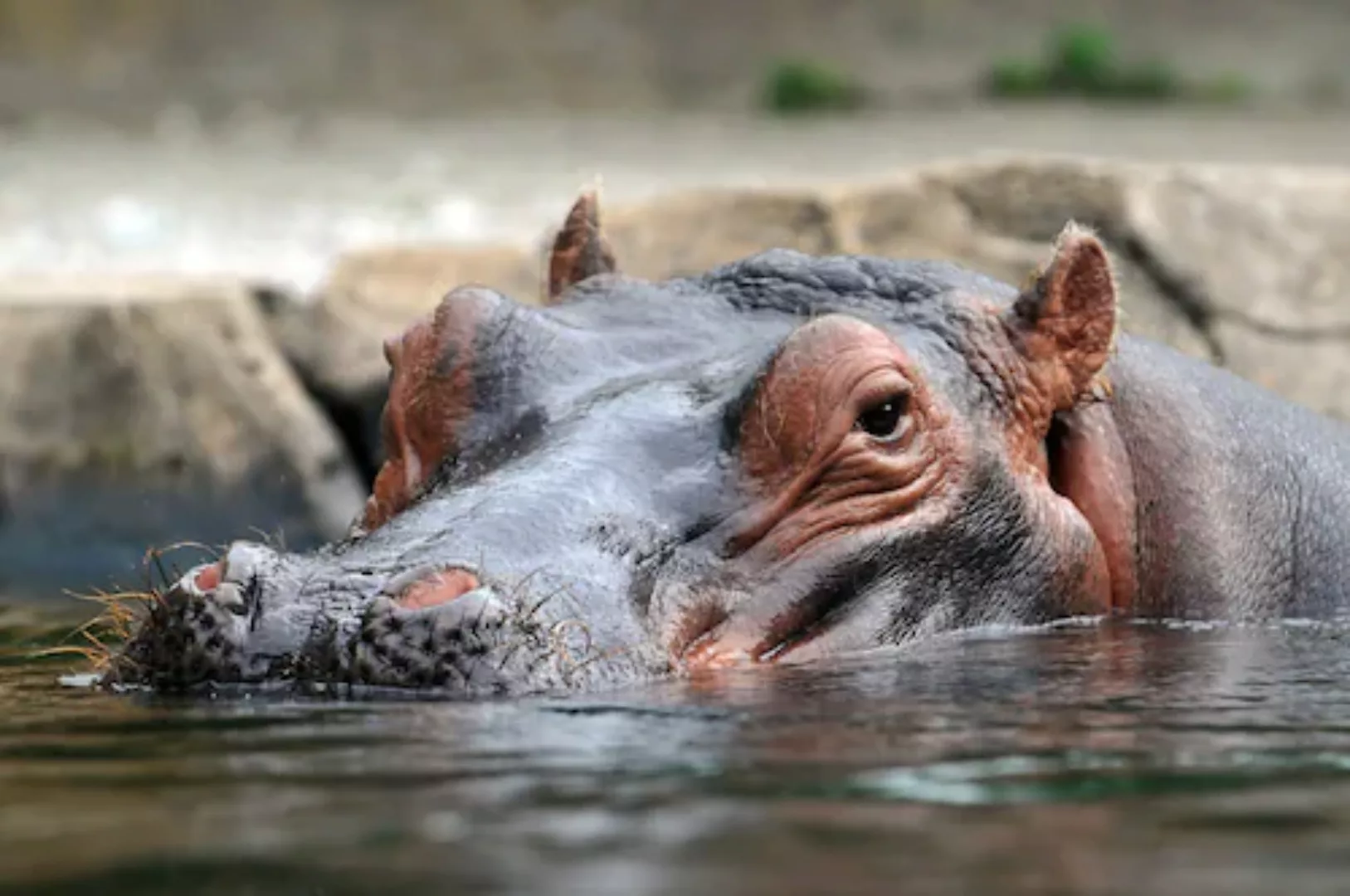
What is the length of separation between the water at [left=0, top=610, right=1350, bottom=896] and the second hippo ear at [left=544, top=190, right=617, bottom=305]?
1670 millimetres

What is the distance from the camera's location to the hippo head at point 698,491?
3.91 meters

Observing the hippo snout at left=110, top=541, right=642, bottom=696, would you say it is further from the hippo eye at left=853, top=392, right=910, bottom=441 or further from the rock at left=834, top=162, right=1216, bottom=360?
the rock at left=834, top=162, right=1216, bottom=360

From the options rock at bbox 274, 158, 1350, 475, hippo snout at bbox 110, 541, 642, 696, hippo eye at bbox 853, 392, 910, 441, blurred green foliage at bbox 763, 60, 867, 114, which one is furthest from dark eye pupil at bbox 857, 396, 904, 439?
blurred green foliage at bbox 763, 60, 867, 114

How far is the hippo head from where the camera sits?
3906mm

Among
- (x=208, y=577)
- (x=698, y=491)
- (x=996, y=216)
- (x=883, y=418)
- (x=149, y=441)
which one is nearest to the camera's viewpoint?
(x=208, y=577)

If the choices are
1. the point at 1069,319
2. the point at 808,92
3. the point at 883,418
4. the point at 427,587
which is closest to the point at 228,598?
the point at 427,587

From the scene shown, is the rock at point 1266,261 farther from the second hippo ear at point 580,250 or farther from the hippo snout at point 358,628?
the hippo snout at point 358,628

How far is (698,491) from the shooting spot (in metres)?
4.59

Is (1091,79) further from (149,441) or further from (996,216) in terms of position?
(149,441)

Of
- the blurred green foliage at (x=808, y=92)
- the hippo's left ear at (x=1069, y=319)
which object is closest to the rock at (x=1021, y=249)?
the hippo's left ear at (x=1069, y=319)

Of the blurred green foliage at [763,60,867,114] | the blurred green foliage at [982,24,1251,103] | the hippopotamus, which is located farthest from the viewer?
the blurred green foliage at [763,60,867,114]

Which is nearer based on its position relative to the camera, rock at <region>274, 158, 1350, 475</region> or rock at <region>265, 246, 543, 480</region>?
rock at <region>274, 158, 1350, 475</region>

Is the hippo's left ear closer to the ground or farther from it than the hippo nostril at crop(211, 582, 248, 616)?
farther from it

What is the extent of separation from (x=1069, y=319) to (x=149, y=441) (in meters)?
4.98
